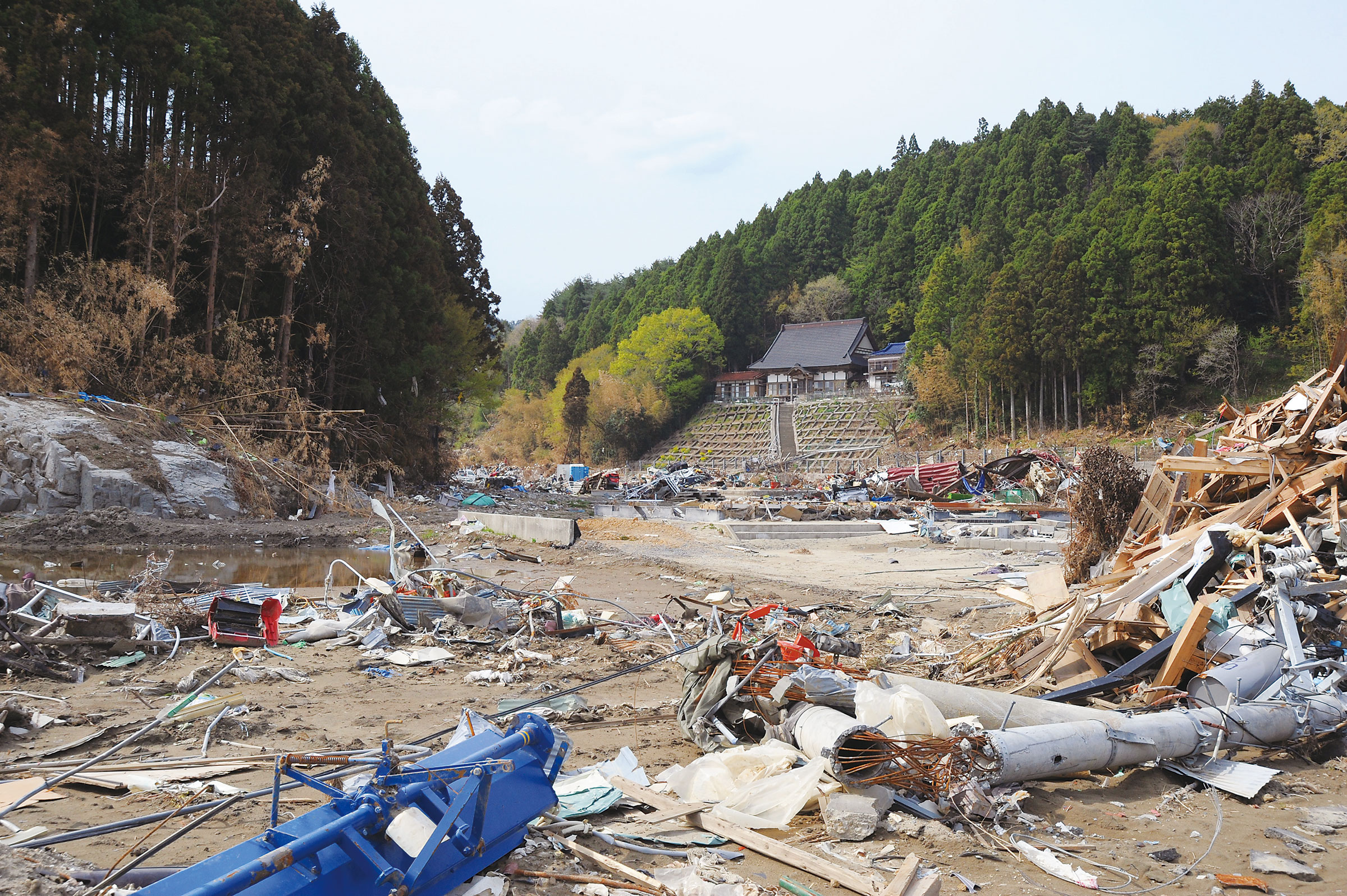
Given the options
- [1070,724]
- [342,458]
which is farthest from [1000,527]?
[342,458]

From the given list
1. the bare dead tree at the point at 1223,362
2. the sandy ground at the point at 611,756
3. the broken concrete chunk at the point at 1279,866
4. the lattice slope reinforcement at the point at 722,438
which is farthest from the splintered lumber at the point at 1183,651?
the lattice slope reinforcement at the point at 722,438

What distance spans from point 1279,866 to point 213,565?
41.4 ft

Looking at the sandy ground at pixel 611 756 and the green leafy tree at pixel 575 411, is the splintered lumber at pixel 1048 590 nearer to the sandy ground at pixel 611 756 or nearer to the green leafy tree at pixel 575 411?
the sandy ground at pixel 611 756

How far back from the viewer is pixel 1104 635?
611cm

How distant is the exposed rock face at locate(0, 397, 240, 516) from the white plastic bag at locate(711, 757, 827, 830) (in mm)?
14234

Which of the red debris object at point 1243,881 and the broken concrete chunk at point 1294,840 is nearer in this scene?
the red debris object at point 1243,881

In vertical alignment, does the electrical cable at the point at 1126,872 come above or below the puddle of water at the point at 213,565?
below

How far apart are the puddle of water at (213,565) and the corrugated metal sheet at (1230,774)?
9.57 meters

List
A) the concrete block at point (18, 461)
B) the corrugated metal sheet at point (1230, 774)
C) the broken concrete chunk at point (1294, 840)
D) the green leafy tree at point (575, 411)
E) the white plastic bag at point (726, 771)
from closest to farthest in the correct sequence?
the broken concrete chunk at point (1294, 840)
the white plastic bag at point (726, 771)
the corrugated metal sheet at point (1230, 774)
the concrete block at point (18, 461)
the green leafy tree at point (575, 411)

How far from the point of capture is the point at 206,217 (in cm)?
1862

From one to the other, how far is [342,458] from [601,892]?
66.3 ft

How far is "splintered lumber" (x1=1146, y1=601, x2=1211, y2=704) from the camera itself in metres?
5.41

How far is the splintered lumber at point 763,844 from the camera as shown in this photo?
327cm

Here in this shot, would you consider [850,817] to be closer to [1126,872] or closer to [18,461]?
[1126,872]
